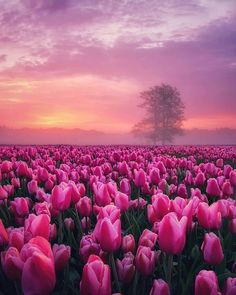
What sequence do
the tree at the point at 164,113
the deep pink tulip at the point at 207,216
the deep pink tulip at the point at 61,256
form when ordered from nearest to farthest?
the deep pink tulip at the point at 61,256 < the deep pink tulip at the point at 207,216 < the tree at the point at 164,113

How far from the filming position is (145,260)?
6.91 feet

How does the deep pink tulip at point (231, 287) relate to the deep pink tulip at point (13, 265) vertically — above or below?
below

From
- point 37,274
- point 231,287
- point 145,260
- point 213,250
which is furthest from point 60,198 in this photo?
point 231,287

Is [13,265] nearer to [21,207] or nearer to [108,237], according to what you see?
[108,237]

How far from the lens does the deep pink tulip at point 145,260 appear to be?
6.90 feet

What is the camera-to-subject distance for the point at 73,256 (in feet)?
10.4

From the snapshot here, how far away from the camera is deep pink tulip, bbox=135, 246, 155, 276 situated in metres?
2.10

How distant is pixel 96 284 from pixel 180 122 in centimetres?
7429

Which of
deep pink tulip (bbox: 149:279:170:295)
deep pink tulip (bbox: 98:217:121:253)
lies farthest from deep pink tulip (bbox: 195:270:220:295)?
deep pink tulip (bbox: 98:217:121:253)

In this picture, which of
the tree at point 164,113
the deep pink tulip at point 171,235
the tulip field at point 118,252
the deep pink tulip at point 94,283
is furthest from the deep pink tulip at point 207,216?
the tree at point 164,113

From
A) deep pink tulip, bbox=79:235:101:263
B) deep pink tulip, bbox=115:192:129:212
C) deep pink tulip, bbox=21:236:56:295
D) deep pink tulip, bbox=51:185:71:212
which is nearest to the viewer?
deep pink tulip, bbox=21:236:56:295

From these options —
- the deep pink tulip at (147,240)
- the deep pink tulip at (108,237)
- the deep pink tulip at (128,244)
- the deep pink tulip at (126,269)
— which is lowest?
the deep pink tulip at (126,269)

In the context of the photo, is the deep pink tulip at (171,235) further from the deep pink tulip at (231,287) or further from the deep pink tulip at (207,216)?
the deep pink tulip at (207,216)

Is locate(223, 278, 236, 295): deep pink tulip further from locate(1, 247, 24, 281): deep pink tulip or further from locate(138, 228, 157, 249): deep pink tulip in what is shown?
locate(1, 247, 24, 281): deep pink tulip
